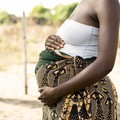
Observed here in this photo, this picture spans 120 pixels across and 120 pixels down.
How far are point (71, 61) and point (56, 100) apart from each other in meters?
0.19

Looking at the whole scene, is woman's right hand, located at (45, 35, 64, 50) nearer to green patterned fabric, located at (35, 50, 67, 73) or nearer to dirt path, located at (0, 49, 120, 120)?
green patterned fabric, located at (35, 50, 67, 73)

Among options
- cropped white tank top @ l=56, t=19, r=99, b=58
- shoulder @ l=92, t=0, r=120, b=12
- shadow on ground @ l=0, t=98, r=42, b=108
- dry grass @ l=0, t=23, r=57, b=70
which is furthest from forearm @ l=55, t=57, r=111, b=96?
dry grass @ l=0, t=23, r=57, b=70

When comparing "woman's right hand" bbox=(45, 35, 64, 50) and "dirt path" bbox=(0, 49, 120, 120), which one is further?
"dirt path" bbox=(0, 49, 120, 120)

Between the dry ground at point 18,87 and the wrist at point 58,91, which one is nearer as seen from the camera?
the wrist at point 58,91

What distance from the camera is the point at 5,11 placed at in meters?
30.9

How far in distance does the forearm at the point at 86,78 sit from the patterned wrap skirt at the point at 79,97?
0.16ft

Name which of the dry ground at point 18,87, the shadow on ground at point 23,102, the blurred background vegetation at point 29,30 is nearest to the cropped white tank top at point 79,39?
the dry ground at point 18,87

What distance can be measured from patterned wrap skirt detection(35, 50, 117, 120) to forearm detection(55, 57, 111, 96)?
0.05 metres

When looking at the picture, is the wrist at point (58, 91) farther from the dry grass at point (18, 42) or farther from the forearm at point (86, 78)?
the dry grass at point (18, 42)

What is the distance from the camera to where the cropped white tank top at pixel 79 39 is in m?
1.71

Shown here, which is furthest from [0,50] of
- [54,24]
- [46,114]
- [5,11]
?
[46,114]

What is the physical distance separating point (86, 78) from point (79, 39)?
0.18 m

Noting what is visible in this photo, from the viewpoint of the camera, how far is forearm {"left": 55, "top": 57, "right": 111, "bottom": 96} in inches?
64.8

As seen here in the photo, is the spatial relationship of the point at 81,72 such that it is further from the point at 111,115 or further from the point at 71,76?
the point at 111,115
